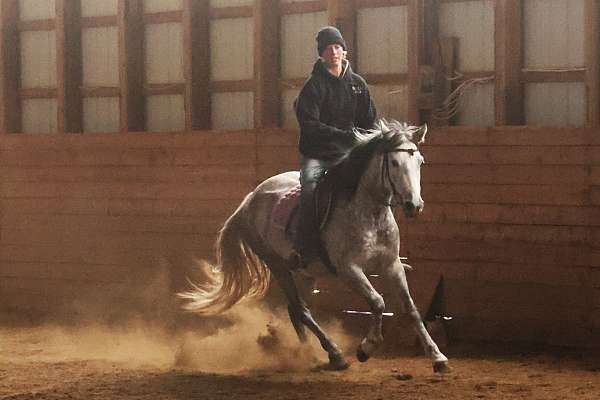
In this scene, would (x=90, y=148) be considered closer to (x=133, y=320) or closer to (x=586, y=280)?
(x=133, y=320)

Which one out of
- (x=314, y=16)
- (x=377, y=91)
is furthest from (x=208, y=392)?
(x=314, y=16)

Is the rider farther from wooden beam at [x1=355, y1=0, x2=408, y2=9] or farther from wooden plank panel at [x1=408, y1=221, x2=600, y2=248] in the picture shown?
Result: wooden beam at [x1=355, y1=0, x2=408, y2=9]

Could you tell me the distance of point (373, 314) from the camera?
7.20 meters

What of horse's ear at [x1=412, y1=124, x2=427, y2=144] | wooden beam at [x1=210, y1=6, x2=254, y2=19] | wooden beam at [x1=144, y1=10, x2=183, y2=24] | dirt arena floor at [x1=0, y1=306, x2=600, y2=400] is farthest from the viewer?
wooden beam at [x1=144, y1=10, x2=183, y2=24]

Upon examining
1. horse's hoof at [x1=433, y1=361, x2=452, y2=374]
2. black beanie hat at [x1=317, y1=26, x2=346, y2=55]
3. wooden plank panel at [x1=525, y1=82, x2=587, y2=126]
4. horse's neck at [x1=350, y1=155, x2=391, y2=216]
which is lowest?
horse's hoof at [x1=433, y1=361, x2=452, y2=374]

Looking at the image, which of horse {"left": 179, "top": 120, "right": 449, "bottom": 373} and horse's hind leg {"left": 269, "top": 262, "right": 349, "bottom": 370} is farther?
horse's hind leg {"left": 269, "top": 262, "right": 349, "bottom": 370}

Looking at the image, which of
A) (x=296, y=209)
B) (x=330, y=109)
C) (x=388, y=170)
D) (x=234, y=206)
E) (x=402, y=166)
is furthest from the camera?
(x=234, y=206)

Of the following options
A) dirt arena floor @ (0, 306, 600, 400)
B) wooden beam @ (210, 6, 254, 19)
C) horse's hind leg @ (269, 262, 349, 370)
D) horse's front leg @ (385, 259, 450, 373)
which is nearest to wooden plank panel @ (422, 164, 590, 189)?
dirt arena floor @ (0, 306, 600, 400)

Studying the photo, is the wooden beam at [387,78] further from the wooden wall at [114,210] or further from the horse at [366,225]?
the horse at [366,225]

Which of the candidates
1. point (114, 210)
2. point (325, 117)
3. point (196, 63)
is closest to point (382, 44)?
point (196, 63)

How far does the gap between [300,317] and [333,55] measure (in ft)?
6.81

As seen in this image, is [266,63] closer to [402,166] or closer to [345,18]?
[345,18]

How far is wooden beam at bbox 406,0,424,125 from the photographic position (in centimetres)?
947

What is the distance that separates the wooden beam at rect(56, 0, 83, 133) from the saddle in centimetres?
472
